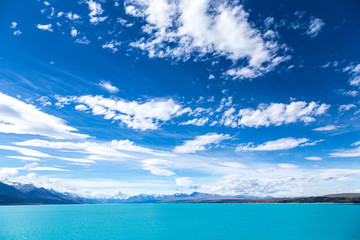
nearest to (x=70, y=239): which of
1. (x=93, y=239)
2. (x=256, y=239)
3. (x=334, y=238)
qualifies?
(x=93, y=239)

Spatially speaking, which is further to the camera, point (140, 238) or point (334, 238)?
point (140, 238)

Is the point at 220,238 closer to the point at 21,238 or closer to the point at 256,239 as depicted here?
the point at 256,239

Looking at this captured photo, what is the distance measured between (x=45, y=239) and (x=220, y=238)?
191 ft

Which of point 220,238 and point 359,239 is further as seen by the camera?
point 220,238

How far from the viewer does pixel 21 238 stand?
2857 inches

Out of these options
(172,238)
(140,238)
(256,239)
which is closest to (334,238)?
(256,239)

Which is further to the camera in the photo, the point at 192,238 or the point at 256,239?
the point at 192,238

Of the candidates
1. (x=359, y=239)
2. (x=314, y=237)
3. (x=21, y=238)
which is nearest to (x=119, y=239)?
(x=21, y=238)

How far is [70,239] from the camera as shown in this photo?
71.8 m

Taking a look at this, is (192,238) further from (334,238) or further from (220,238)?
(334,238)

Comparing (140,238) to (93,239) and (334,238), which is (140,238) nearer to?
(93,239)

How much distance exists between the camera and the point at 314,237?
70.8 m

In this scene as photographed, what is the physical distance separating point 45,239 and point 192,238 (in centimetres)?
4888

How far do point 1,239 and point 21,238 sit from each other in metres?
5.87
